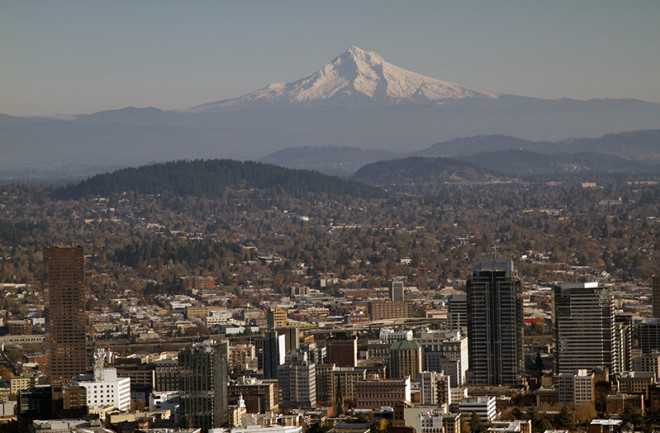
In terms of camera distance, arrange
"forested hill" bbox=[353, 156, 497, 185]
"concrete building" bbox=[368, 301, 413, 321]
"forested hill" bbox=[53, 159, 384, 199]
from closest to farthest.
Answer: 1. "concrete building" bbox=[368, 301, 413, 321]
2. "forested hill" bbox=[53, 159, 384, 199]
3. "forested hill" bbox=[353, 156, 497, 185]

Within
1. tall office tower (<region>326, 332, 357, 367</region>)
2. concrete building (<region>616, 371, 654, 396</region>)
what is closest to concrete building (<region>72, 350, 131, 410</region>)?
tall office tower (<region>326, 332, 357, 367</region>)

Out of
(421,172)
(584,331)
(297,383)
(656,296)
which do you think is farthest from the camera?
(421,172)

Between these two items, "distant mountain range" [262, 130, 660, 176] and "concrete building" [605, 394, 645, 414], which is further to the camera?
"distant mountain range" [262, 130, 660, 176]

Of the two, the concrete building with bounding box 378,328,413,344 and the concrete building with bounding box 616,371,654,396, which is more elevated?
the concrete building with bounding box 378,328,413,344

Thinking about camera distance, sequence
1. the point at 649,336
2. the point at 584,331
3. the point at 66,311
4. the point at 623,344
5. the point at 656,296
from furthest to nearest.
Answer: the point at 656,296, the point at 66,311, the point at 649,336, the point at 623,344, the point at 584,331

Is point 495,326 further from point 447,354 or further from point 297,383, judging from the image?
point 297,383

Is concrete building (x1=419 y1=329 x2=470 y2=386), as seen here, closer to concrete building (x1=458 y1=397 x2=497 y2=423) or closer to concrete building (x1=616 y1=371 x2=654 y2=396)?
concrete building (x1=616 y1=371 x2=654 y2=396)

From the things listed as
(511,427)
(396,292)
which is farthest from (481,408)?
(396,292)
